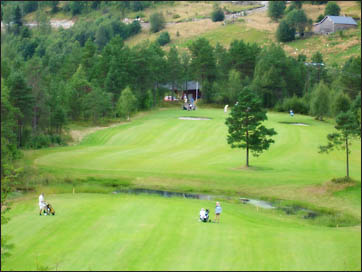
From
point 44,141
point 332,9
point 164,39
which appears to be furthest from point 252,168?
Result: point 332,9

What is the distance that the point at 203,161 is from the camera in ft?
204

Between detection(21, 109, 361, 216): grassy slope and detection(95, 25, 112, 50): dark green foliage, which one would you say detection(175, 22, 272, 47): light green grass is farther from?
detection(21, 109, 361, 216): grassy slope

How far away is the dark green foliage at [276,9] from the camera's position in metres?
196

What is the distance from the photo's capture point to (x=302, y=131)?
268 feet

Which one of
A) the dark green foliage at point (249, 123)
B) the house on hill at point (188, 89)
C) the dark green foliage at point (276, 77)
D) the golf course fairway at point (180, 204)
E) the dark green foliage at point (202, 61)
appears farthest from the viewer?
the house on hill at point (188, 89)

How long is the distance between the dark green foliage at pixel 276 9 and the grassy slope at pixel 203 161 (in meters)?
117

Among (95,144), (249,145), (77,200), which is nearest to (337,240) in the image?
(77,200)

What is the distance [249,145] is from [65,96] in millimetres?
44935

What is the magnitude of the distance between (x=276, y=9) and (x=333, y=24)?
27.2 meters

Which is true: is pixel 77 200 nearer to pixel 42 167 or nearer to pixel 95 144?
pixel 42 167

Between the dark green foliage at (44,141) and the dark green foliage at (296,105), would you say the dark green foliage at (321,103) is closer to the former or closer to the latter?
the dark green foliage at (296,105)

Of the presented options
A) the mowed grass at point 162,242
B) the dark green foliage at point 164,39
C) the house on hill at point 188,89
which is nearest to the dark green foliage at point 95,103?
the house on hill at point 188,89

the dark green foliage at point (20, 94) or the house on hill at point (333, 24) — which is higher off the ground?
the house on hill at point (333, 24)

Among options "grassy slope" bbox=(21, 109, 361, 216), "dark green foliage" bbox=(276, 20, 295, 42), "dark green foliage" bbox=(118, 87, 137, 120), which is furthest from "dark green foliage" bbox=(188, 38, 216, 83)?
"dark green foliage" bbox=(276, 20, 295, 42)
